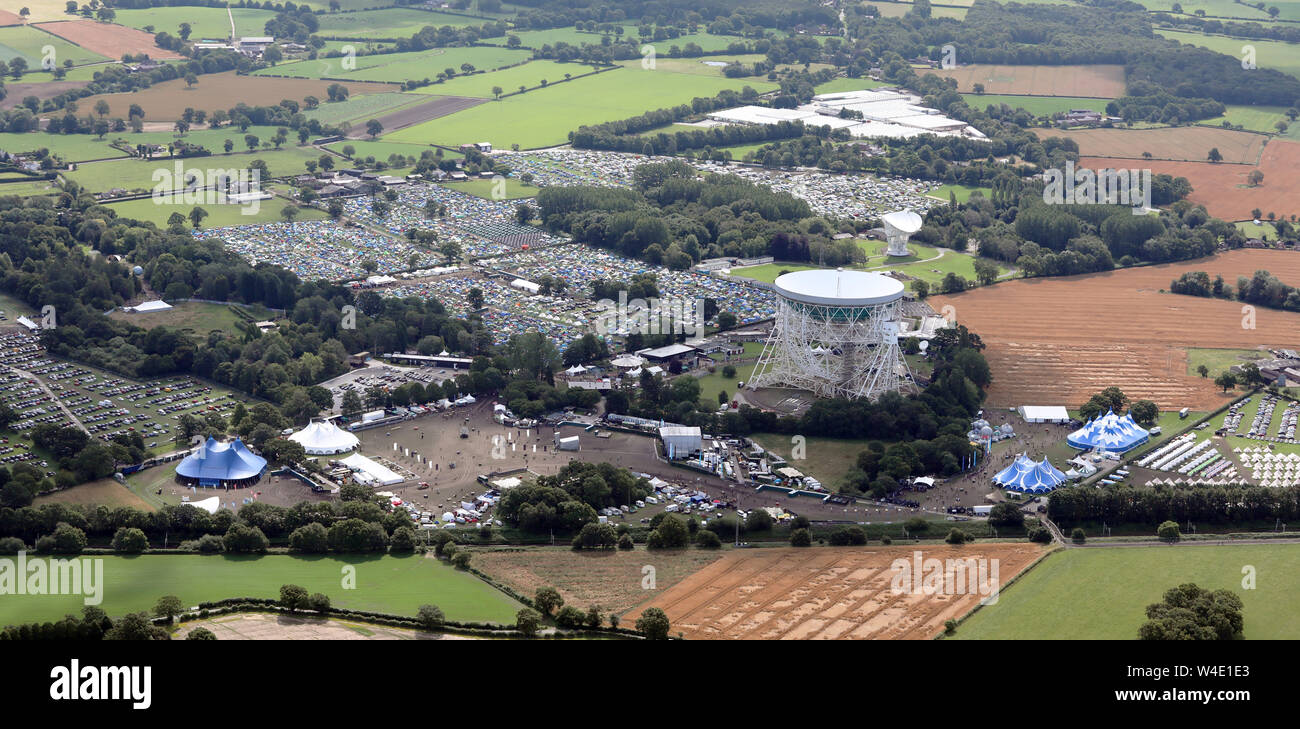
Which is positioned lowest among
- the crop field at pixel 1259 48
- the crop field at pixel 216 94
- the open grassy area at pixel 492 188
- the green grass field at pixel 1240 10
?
the open grassy area at pixel 492 188

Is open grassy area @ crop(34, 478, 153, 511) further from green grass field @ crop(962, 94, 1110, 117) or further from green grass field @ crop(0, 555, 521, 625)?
green grass field @ crop(962, 94, 1110, 117)

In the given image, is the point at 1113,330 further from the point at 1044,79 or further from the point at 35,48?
the point at 35,48

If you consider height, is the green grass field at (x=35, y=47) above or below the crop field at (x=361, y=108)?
above

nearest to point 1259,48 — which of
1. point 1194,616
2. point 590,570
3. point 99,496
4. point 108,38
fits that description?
point 108,38

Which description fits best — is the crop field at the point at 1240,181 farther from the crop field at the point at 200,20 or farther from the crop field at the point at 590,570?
the crop field at the point at 200,20

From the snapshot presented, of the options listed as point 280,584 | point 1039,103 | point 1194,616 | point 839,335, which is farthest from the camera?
point 1039,103

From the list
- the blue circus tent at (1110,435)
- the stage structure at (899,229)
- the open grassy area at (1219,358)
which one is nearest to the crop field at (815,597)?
the blue circus tent at (1110,435)

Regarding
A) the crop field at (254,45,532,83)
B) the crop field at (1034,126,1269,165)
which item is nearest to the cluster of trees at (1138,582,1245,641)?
the crop field at (1034,126,1269,165)
